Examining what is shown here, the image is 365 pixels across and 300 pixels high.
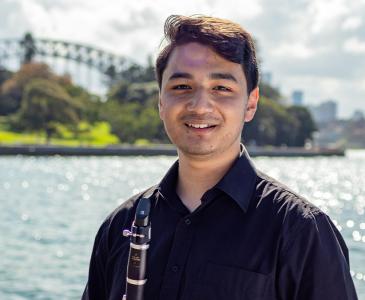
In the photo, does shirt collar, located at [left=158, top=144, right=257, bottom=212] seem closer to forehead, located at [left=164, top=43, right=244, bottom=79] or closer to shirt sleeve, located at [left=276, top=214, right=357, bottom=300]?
shirt sleeve, located at [left=276, top=214, right=357, bottom=300]

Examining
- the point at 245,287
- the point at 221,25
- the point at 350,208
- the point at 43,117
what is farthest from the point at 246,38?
the point at 43,117

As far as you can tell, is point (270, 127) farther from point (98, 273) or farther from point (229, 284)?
point (229, 284)

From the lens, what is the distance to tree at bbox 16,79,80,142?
62275 mm

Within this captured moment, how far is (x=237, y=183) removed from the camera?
7.50 feet

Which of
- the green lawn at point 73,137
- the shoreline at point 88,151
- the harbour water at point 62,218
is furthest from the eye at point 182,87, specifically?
the green lawn at point 73,137

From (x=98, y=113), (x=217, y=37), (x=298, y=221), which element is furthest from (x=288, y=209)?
(x=98, y=113)

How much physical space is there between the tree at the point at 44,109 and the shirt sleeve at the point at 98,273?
60859mm

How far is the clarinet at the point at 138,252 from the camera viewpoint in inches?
82.8

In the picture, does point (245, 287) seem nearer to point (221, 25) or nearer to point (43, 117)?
point (221, 25)

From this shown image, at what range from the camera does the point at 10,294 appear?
1044cm

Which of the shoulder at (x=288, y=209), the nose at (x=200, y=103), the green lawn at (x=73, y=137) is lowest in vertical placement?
the green lawn at (x=73, y=137)

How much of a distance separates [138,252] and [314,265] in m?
0.56

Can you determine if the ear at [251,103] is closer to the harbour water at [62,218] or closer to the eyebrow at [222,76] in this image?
the eyebrow at [222,76]

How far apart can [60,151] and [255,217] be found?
5579 centimetres
